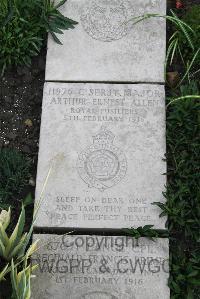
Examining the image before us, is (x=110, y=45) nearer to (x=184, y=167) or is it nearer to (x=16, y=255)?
(x=184, y=167)

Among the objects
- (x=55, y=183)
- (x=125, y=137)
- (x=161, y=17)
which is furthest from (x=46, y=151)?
(x=161, y=17)

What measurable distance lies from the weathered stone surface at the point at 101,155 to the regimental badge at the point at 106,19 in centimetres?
44

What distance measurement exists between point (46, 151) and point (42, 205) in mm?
381

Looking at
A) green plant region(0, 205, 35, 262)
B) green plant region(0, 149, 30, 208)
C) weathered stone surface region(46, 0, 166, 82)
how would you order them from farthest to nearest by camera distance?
weathered stone surface region(46, 0, 166, 82)
green plant region(0, 149, 30, 208)
green plant region(0, 205, 35, 262)

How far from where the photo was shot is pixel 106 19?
394 cm

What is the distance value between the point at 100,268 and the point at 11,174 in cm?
89

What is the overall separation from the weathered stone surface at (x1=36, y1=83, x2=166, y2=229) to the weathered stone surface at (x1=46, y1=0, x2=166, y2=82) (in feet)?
0.33

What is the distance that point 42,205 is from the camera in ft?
11.1

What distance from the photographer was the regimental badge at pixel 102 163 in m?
3.45

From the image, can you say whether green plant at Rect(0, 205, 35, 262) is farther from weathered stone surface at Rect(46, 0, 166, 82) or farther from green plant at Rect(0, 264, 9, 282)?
weathered stone surface at Rect(46, 0, 166, 82)

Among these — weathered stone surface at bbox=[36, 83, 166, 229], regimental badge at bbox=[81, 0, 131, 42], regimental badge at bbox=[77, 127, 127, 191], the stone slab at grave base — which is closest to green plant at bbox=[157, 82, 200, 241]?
weathered stone surface at bbox=[36, 83, 166, 229]

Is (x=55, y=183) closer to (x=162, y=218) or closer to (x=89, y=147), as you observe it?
(x=89, y=147)

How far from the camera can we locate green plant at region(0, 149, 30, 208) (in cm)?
351

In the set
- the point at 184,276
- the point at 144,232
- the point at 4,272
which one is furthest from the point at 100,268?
the point at 4,272
